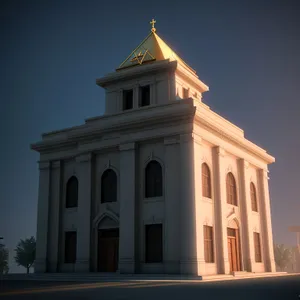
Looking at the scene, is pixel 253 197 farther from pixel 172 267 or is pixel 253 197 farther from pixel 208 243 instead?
pixel 172 267

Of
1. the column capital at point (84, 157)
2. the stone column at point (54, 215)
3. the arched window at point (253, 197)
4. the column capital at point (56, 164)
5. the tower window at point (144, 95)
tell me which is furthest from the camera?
the arched window at point (253, 197)

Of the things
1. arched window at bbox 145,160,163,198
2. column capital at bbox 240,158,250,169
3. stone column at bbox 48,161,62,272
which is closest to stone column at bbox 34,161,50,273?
stone column at bbox 48,161,62,272

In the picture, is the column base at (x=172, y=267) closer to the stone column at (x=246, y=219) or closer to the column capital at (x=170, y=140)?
the column capital at (x=170, y=140)

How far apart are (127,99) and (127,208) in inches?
384

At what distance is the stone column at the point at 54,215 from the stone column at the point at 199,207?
1097 centimetres

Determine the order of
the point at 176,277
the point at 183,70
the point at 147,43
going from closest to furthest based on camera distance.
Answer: the point at 176,277 < the point at 183,70 < the point at 147,43

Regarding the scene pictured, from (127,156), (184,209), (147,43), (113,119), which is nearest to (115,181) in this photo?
(127,156)

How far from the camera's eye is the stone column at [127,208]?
26.3 metres

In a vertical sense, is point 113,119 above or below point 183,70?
below

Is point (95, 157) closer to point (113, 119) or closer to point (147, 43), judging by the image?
point (113, 119)

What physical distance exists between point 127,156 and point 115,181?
2322 millimetres

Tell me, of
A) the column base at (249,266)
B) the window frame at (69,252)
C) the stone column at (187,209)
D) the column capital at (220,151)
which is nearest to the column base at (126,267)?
the stone column at (187,209)

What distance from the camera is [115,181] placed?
29328 mm

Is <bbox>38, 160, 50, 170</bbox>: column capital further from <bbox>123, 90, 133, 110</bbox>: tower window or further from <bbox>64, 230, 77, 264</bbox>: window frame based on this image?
<bbox>123, 90, 133, 110</bbox>: tower window
